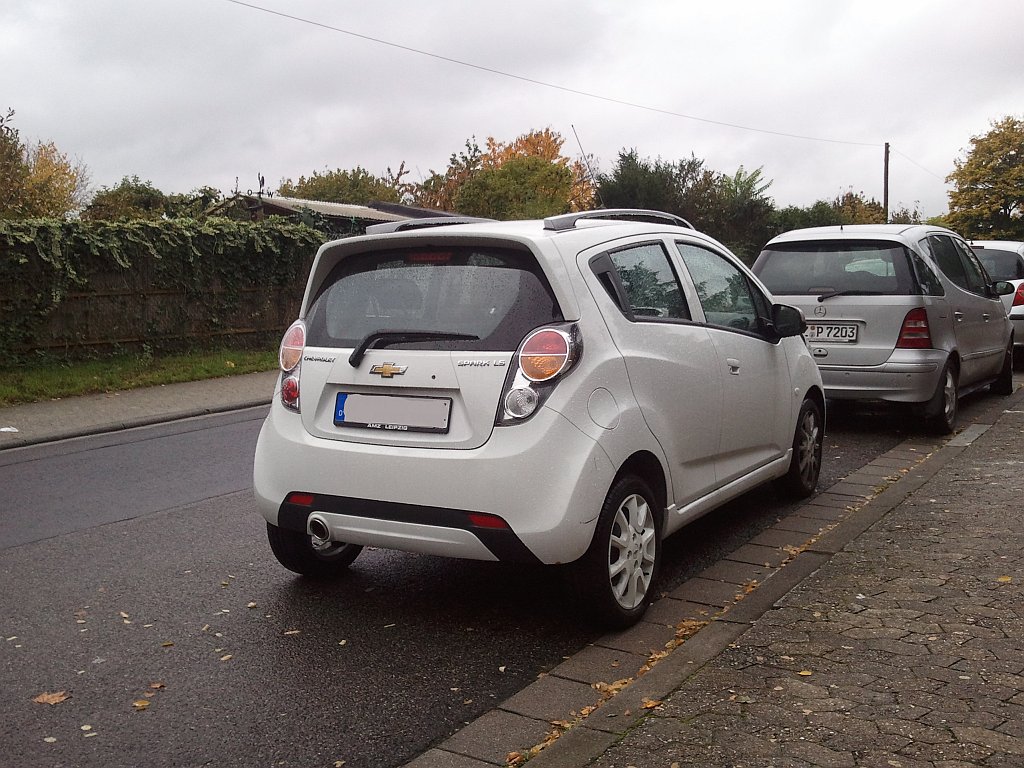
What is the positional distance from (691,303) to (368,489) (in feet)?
6.59

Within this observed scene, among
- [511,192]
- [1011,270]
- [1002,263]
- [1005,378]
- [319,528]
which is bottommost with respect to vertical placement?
[1005,378]

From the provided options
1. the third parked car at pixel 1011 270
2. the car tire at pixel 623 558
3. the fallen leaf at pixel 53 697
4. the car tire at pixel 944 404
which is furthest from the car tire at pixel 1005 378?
the fallen leaf at pixel 53 697

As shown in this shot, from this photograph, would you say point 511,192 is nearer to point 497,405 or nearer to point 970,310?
point 970,310

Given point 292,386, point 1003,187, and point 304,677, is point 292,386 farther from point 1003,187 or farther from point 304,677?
point 1003,187

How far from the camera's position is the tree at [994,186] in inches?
2329

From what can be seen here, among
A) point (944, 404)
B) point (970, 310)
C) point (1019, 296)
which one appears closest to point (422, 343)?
point (944, 404)

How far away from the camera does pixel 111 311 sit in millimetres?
15719

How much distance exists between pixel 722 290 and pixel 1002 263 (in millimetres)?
12230

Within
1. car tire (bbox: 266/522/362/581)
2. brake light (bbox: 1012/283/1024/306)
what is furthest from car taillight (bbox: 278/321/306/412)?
Result: brake light (bbox: 1012/283/1024/306)

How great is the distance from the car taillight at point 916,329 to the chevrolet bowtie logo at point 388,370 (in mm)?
6012

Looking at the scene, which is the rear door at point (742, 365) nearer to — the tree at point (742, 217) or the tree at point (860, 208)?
the tree at point (742, 217)

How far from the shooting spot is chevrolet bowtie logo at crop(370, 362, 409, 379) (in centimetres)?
446

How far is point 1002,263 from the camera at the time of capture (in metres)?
16.4

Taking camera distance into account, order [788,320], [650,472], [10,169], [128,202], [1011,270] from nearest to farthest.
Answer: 1. [650,472]
2. [788,320]
3. [1011,270]
4. [10,169]
5. [128,202]
